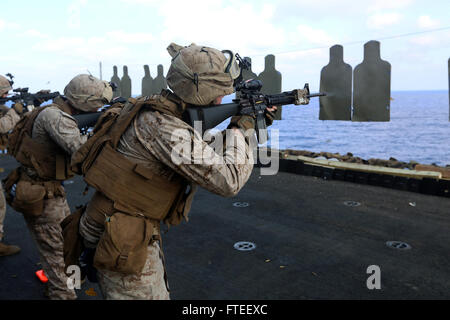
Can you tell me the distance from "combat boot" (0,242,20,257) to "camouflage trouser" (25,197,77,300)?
1440 millimetres

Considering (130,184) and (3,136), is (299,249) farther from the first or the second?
(3,136)

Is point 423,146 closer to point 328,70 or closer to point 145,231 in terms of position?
point 328,70

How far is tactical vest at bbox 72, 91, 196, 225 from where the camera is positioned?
74.7 inches

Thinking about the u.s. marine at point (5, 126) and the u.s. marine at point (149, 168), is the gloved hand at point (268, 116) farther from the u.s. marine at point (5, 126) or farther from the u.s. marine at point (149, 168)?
the u.s. marine at point (5, 126)

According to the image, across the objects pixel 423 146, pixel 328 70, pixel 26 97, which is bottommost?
pixel 423 146

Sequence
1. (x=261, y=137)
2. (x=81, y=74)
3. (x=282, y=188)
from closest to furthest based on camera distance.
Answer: (x=261, y=137) < (x=81, y=74) < (x=282, y=188)

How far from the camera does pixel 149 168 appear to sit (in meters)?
1.91

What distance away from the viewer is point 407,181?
22.9 ft

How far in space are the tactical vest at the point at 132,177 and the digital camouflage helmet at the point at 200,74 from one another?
0.08m

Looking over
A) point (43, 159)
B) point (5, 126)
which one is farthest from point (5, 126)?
point (43, 159)

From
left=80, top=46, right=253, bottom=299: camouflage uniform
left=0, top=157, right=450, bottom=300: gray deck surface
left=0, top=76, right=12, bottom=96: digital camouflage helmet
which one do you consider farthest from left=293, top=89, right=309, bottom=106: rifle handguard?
left=0, top=76, right=12, bottom=96: digital camouflage helmet

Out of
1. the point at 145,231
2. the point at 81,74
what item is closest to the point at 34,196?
the point at 81,74

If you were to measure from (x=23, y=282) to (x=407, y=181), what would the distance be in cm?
636

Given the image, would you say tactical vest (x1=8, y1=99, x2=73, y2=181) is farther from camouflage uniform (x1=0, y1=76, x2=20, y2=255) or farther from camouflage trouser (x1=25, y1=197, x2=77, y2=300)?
camouflage uniform (x1=0, y1=76, x2=20, y2=255)
